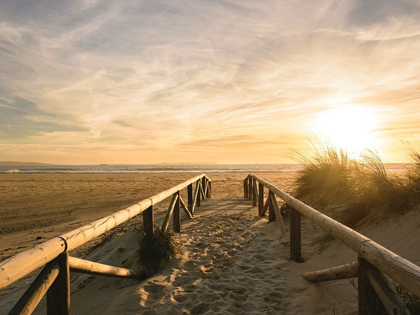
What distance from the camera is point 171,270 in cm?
416

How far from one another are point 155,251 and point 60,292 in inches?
81.4

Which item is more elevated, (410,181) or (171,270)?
(410,181)

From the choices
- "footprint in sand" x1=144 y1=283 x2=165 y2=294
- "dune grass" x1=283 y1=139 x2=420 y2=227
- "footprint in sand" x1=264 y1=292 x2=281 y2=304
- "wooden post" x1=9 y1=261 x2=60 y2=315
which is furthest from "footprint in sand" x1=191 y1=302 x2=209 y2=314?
"dune grass" x1=283 y1=139 x2=420 y2=227

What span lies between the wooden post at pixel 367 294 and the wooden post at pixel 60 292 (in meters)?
2.40

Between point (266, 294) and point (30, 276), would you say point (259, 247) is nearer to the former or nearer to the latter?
point (266, 294)

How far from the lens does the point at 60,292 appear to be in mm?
2250

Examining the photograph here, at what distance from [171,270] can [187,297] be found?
792mm

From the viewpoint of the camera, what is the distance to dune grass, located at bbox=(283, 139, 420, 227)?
4457 mm

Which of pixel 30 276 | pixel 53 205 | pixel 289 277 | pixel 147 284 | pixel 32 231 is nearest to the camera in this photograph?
pixel 147 284

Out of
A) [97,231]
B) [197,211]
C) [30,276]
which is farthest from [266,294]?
[197,211]

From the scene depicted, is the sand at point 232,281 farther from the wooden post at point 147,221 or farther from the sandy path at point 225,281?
the wooden post at point 147,221

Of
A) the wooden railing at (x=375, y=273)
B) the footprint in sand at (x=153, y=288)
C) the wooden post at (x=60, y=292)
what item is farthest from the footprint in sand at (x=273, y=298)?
the wooden post at (x=60, y=292)

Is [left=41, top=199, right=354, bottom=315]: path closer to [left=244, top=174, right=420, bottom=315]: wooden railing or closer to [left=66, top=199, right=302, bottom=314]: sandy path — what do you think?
[left=66, top=199, right=302, bottom=314]: sandy path

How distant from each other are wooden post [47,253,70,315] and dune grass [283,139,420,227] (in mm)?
4364
